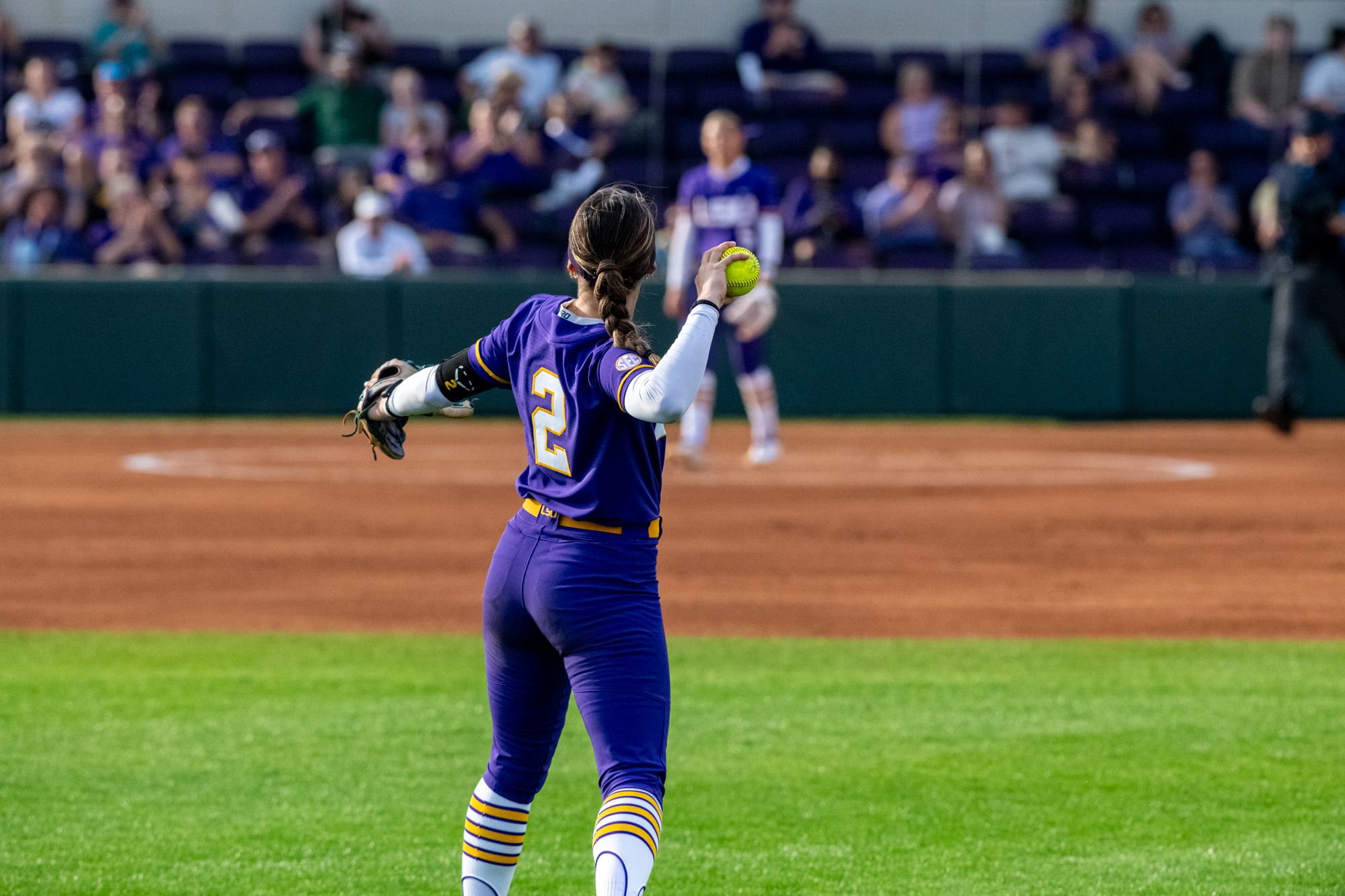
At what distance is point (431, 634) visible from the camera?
329 inches

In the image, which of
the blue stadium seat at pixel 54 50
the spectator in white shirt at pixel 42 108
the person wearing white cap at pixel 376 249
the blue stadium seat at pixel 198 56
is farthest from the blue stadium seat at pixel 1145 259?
the blue stadium seat at pixel 54 50

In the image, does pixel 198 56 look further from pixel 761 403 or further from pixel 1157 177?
pixel 1157 177

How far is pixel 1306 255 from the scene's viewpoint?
603 inches

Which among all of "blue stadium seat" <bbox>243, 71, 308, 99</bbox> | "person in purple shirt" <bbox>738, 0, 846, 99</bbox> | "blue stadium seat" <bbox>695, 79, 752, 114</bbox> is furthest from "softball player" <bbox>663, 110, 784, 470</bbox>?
"blue stadium seat" <bbox>243, 71, 308, 99</bbox>

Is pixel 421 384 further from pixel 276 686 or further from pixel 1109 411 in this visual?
pixel 1109 411

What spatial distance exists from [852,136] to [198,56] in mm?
7727

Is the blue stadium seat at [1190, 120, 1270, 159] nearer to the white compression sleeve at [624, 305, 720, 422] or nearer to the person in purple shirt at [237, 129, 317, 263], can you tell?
the person in purple shirt at [237, 129, 317, 263]

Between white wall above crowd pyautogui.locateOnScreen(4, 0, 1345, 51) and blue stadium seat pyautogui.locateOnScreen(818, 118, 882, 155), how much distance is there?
90.5 inches

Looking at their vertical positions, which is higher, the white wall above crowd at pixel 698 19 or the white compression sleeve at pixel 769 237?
the white wall above crowd at pixel 698 19

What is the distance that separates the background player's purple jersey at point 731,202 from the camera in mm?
13766

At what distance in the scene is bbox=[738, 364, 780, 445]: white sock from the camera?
14.1 metres

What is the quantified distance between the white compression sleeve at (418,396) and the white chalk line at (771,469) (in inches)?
360

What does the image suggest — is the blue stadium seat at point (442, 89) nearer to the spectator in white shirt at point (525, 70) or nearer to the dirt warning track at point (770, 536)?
the spectator in white shirt at point (525, 70)

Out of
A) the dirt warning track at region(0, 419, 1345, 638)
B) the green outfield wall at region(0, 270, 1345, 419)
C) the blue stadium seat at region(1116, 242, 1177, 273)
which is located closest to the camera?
the dirt warning track at region(0, 419, 1345, 638)
